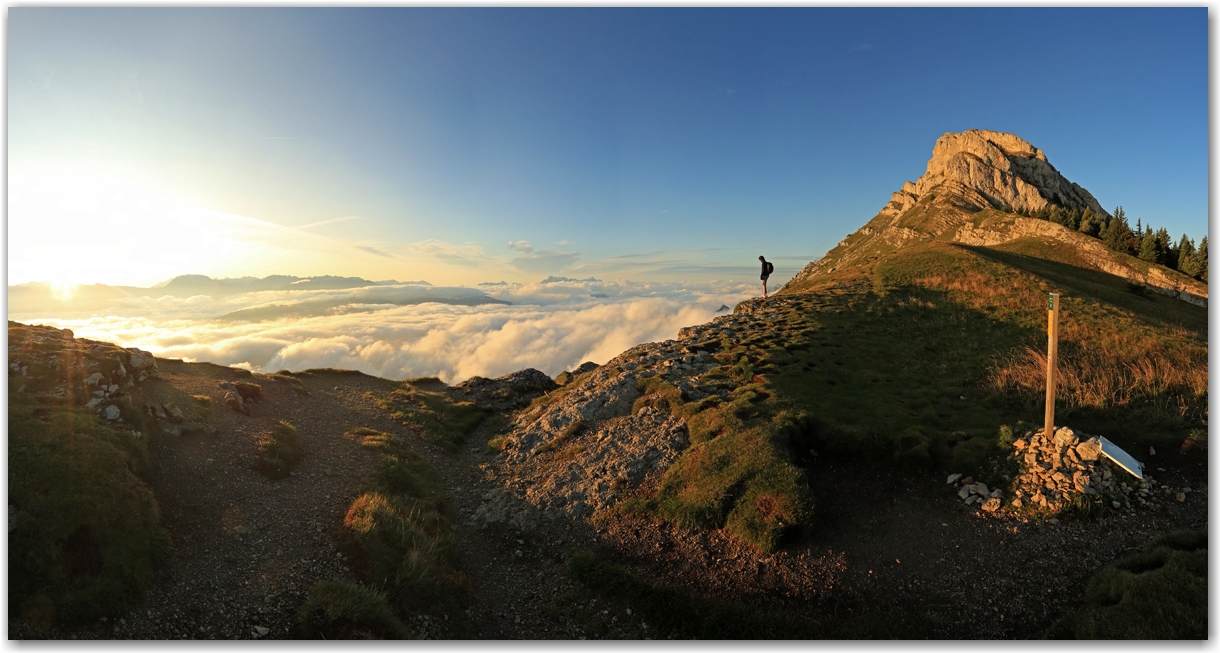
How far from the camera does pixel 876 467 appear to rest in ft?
48.5

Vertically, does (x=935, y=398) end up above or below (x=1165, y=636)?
above

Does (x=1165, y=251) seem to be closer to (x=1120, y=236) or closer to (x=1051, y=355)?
(x=1120, y=236)

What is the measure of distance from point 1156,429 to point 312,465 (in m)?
28.2

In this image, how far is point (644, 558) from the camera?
12.0 meters

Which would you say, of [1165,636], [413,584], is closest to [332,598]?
[413,584]

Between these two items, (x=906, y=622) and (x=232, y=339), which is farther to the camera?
(x=232, y=339)

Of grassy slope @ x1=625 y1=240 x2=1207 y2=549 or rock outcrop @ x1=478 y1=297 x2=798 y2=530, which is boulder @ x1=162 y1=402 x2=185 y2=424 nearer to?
rock outcrop @ x1=478 y1=297 x2=798 y2=530

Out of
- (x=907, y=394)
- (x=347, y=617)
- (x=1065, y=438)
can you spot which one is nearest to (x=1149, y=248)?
(x=907, y=394)

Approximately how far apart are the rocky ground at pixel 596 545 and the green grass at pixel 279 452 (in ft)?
1.06

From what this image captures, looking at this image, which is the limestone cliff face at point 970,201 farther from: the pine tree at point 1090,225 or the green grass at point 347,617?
the green grass at point 347,617

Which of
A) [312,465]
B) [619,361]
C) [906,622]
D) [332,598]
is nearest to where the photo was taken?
[332,598]

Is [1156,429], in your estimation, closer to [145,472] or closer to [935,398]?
[935,398]

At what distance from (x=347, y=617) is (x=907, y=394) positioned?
20.7 metres

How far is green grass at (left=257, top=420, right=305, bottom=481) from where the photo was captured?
14.8m
